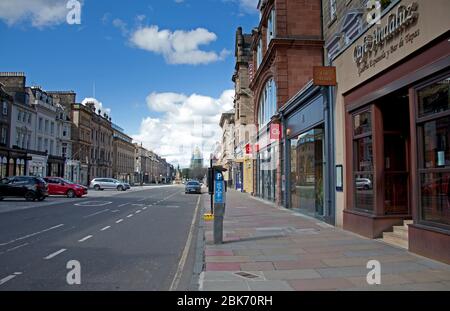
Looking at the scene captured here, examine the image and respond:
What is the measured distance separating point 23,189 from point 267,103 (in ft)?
57.5

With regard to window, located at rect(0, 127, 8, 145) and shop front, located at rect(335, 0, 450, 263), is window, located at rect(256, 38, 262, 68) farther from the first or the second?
window, located at rect(0, 127, 8, 145)

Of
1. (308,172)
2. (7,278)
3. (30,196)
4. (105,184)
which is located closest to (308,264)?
(7,278)

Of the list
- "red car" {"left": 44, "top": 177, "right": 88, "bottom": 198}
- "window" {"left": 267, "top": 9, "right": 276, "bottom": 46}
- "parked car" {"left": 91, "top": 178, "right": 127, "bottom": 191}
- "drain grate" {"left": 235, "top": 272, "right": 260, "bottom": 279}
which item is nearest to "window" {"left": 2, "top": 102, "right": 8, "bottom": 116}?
"parked car" {"left": 91, "top": 178, "right": 127, "bottom": 191}

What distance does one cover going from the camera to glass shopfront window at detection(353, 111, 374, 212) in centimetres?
1129

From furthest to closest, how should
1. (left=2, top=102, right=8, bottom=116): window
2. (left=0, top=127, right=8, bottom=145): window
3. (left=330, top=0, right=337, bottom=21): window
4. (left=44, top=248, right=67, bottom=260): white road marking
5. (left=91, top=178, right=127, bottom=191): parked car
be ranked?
1. (left=91, top=178, right=127, bottom=191): parked car
2. (left=2, top=102, right=8, bottom=116): window
3. (left=0, top=127, right=8, bottom=145): window
4. (left=330, top=0, right=337, bottom=21): window
5. (left=44, top=248, right=67, bottom=260): white road marking

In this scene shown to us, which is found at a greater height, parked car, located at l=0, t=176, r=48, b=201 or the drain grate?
parked car, located at l=0, t=176, r=48, b=201

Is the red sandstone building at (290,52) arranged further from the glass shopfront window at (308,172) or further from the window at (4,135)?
the window at (4,135)

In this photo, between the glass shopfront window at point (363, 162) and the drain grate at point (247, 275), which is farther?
the glass shopfront window at point (363, 162)

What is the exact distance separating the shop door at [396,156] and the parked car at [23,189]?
22.9 meters

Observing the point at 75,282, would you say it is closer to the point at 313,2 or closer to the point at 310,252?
the point at 310,252

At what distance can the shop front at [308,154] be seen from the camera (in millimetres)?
14781

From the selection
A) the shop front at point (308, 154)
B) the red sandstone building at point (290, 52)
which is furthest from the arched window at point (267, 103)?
the shop front at point (308, 154)

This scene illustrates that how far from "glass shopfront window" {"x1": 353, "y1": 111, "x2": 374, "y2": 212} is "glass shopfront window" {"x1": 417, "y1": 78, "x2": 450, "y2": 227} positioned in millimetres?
2690

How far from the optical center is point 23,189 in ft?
85.1
